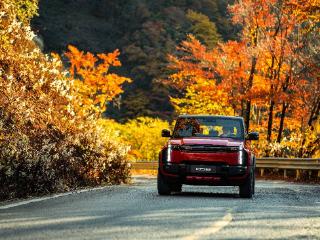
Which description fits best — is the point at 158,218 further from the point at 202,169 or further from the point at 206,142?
the point at 206,142

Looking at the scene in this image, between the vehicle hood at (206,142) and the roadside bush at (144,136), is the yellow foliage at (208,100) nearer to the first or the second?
the roadside bush at (144,136)

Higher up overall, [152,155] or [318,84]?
[318,84]

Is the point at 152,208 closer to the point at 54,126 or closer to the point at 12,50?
the point at 54,126

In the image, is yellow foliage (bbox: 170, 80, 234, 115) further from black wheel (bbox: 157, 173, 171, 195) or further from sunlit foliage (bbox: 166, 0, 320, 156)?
black wheel (bbox: 157, 173, 171, 195)

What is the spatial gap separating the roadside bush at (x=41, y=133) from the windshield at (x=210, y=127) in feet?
9.45

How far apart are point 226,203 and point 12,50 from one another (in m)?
9.03

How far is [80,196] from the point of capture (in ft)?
53.1

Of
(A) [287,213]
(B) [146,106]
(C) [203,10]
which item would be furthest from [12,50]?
→ (C) [203,10]

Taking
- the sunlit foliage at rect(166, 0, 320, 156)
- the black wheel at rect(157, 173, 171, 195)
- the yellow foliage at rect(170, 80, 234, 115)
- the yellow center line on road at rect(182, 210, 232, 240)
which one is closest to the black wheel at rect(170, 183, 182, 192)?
the black wheel at rect(157, 173, 171, 195)

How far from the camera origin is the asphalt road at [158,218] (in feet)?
30.5

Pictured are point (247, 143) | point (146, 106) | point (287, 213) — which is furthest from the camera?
point (146, 106)

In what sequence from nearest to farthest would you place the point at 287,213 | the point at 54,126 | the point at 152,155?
the point at 287,213 → the point at 54,126 → the point at 152,155

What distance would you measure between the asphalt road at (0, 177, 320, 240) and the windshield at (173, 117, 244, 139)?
2.45 meters

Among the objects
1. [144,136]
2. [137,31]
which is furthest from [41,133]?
[137,31]
